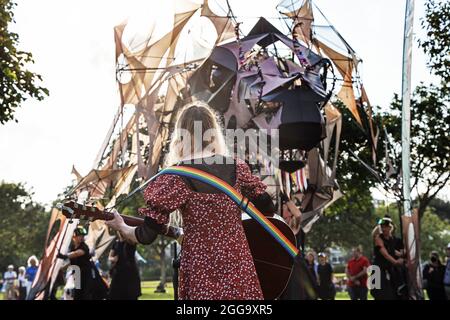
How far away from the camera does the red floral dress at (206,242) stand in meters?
3.75

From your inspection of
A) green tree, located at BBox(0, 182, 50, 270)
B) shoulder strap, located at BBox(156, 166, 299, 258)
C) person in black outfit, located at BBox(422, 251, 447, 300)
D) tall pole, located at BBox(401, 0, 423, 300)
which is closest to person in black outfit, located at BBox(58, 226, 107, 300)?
tall pole, located at BBox(401, 0, 423, 300)

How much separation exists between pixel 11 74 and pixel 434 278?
9986 millimetres

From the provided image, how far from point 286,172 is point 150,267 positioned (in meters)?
83.3

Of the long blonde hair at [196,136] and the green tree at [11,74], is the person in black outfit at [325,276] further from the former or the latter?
the long blonde hair at [196,136]

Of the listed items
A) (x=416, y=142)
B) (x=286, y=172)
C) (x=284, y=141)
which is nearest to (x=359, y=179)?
(x=416, y=142)

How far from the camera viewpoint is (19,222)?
209 feet

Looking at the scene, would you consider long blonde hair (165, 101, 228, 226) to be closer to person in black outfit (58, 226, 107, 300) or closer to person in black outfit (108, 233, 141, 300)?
person in black outfit (108, 233, 141, 300)

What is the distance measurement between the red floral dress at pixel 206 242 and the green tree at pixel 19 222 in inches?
2352

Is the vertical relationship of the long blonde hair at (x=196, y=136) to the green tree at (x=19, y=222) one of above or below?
below

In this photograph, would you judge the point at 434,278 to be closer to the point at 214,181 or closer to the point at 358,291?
the point at 358,291

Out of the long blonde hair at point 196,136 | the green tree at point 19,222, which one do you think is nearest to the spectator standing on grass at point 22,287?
the long blonde hair at point 196,136

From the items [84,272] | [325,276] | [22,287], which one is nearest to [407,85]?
[325,276]

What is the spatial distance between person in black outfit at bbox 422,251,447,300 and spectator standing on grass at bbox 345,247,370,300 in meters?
1.33
